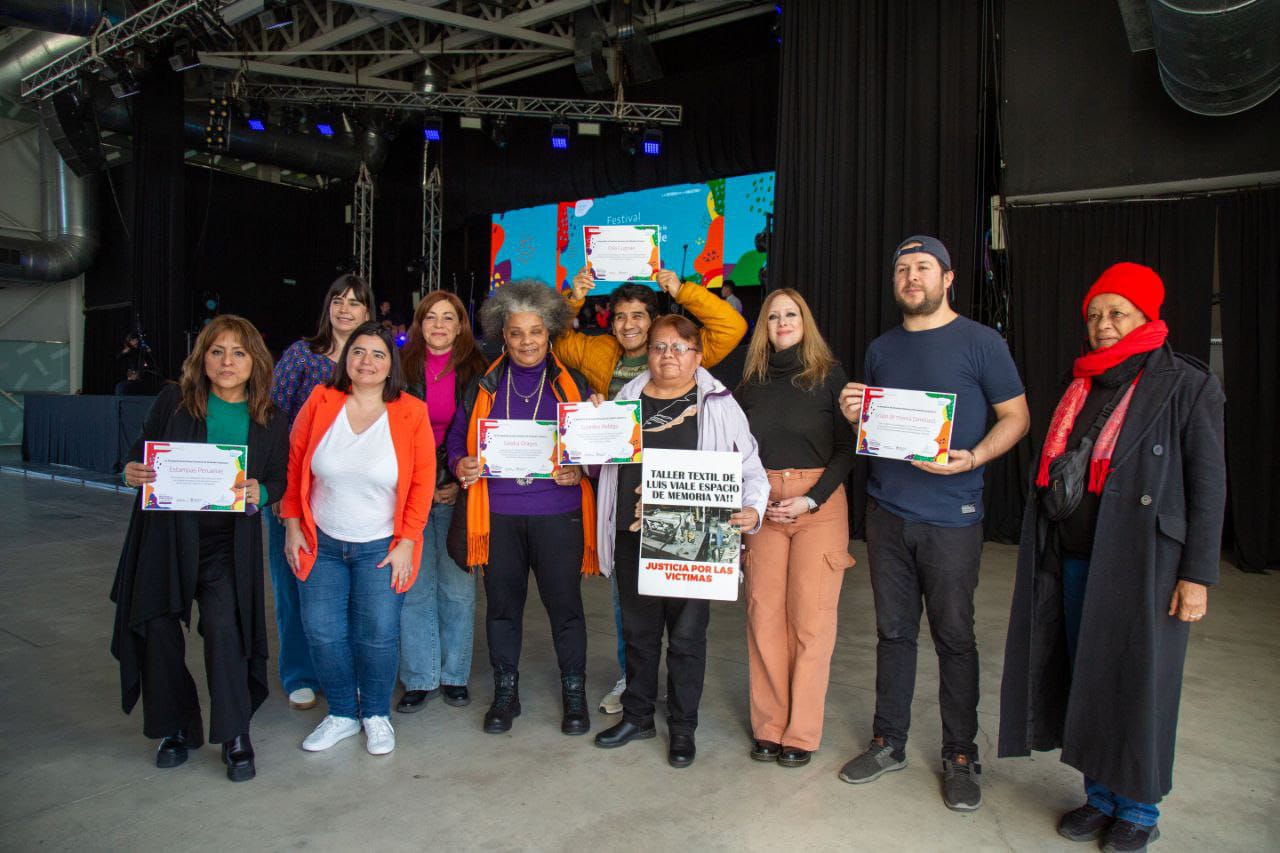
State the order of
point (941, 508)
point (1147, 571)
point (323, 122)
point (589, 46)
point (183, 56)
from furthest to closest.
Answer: point (323, 122)
point (589, 46)
point (183, 56)
point (941, 508)
point (1147, 571)

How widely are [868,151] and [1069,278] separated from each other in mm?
1834

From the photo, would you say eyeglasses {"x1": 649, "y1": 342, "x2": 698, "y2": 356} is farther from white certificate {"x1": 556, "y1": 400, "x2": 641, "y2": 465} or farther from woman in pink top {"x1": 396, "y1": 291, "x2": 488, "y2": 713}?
woman in pink top {"x1": 396, "y1": 291, "x2": 488, "y2": 713}

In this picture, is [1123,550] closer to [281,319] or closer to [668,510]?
[668,510]

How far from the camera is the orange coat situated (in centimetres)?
257

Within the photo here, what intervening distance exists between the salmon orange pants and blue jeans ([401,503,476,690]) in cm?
112

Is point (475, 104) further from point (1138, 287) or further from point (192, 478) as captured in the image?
point (1138, 287)

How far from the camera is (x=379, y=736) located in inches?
106

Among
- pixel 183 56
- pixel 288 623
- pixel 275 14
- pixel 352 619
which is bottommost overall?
pixel 288 623

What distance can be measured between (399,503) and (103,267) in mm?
15080

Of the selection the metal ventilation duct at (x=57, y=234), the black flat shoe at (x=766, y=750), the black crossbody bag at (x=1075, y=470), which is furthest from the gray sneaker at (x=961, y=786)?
the metal ventilation duct at (x=57, y=234)

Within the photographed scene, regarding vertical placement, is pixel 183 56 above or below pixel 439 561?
above

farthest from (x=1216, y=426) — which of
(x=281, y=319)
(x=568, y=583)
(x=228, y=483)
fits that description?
(x=281, y=319)

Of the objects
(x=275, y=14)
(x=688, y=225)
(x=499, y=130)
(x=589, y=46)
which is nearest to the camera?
(x=275, y=14)

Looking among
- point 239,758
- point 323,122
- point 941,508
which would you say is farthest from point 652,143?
point 239,758
